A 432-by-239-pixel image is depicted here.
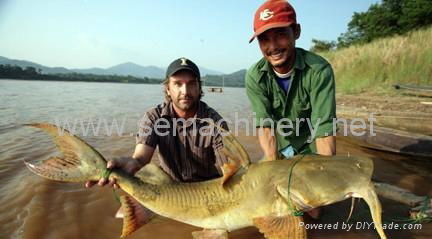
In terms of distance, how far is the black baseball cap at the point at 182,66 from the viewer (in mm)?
3090

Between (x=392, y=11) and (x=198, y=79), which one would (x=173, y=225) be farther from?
(x=392, y=11)

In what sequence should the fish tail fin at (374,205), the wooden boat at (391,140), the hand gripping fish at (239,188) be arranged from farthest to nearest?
the wooden boat at (391,140) < the hand gripping fish at (239,188) < the fish tail fin at (374,205)

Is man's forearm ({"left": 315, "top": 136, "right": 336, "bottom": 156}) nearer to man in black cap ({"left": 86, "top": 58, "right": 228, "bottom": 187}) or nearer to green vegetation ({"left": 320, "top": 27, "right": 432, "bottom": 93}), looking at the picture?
man in black cap ({"left": 86, "top": 58, "right": 228, "bottom": 187})

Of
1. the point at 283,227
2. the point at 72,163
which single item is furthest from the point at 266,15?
the point at 72,163

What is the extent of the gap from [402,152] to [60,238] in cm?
490

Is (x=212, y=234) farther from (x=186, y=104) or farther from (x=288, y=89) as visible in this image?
(x=288, y=89)

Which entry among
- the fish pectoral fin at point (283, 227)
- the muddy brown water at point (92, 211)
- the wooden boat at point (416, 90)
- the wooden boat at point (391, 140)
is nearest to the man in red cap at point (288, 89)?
the muddy brown water at point (92, 211)

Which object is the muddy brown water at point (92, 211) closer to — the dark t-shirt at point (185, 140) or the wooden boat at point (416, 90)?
the dark t-shirt at point (185, 140)

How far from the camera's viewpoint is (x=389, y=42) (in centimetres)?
1336

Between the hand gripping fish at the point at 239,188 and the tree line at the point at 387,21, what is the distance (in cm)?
2122

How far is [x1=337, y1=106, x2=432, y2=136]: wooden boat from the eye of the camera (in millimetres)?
6622

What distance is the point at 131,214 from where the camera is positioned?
2.50 meters

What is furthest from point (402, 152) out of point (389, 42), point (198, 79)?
point (389, 42)

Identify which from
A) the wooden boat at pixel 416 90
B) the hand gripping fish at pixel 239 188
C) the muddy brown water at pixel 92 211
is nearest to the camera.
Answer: the hand gripping fish at pixel 239 188
